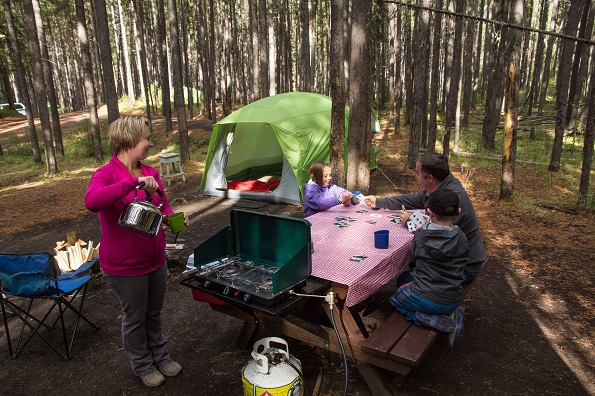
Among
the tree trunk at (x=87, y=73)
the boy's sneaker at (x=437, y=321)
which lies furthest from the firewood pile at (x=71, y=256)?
the tree trunk at (x=87, y=73)

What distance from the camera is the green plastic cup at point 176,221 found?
3.16 m

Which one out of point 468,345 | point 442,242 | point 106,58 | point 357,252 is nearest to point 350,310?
point 357,252

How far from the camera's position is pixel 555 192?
29.1ft

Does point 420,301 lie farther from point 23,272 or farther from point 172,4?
point 172,4

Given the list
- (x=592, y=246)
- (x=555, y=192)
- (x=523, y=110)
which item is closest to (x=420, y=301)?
(x=592, y=246)

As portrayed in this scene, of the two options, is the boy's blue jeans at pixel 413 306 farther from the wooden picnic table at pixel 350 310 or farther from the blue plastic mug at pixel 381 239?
the blue plastic mug at pixel 381 239

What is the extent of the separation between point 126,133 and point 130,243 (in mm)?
781

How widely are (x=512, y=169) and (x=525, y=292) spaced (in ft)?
13.8

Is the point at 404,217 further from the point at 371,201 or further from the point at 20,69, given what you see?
the point at 20,69

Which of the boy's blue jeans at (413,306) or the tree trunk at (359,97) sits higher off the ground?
the tree trunk at (359,97)

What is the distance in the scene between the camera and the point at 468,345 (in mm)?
3605

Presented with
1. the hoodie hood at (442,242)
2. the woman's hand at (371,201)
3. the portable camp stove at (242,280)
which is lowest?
the portable camp stove at (242,280)

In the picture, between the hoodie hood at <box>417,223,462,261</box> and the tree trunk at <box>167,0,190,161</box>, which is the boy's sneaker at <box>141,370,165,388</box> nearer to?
the hoodie hood at <box>417,223,462,261</box>

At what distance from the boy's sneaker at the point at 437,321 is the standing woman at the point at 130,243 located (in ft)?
6.52
